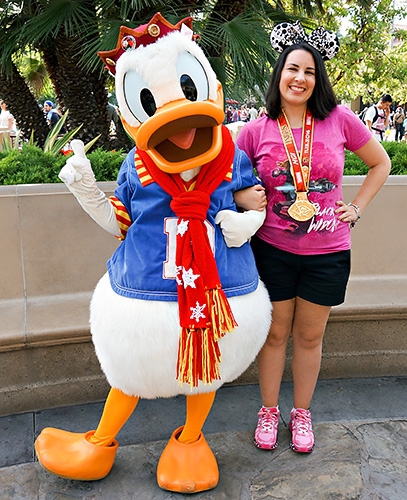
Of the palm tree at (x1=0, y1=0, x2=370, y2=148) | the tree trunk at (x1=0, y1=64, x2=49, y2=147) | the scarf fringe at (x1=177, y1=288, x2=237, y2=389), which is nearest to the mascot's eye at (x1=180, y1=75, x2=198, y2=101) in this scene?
the scarf fringe at (x1=177, y1=288, x2=237, y2=389)

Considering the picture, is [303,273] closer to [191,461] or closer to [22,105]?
[191,461]

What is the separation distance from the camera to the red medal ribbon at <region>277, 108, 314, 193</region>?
1.91 metres

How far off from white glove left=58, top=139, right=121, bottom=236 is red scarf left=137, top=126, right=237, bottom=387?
21 cm

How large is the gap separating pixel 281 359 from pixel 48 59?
418 cm

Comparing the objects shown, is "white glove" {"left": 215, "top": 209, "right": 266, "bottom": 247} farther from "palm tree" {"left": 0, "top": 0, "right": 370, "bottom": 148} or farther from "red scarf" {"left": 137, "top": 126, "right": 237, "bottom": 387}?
"palm tree" {"left": 0, "top": 0, "right": 370, "bottom": 148}

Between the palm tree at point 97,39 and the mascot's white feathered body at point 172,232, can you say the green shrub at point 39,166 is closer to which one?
the palm tree at point 97,39

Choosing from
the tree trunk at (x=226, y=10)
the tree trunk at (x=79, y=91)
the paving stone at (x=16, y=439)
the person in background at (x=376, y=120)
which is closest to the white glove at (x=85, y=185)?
the paving stone at (x=16, y=439)

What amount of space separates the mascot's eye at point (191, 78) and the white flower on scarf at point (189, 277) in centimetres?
60

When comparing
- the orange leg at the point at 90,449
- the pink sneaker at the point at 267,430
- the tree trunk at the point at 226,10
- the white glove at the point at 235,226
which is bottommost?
the pink sneaker at the point at 267,430

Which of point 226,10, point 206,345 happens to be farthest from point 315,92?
point 226,10

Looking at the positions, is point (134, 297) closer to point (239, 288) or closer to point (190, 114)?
point (239, 288)

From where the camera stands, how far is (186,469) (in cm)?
199

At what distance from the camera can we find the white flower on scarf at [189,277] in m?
1.70

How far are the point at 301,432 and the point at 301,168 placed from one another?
121 centimetres
